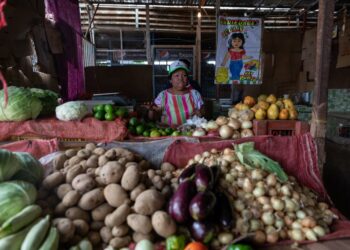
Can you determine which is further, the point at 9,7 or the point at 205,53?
the point at 205,53

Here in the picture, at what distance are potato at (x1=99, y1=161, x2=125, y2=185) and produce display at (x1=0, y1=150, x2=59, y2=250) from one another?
0.46m

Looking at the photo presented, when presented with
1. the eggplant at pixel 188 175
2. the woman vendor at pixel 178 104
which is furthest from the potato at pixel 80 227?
the woman vendor at pixel 178 104

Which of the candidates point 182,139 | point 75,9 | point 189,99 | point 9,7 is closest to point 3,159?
point 182,139

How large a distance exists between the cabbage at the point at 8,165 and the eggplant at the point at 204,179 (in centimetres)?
136

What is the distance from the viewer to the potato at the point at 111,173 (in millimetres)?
2029

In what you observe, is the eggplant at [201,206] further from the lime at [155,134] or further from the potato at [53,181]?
the lime at [155,134]

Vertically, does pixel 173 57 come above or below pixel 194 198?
above

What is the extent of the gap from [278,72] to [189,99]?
418cm

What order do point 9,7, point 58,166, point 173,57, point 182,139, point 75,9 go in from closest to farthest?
point 58,166 → point 182,139 → point 9,7 → point 75,9 → point 173,57

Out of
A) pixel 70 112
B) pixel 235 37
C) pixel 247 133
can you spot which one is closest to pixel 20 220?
pixel 70 112

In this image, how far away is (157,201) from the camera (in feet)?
6.15

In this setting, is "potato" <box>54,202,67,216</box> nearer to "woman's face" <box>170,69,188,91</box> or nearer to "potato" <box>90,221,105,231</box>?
"potato" <box>90,221,105,231</box>

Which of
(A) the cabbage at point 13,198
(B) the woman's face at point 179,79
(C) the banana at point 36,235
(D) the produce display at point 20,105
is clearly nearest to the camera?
(C) the banana at point 36,235

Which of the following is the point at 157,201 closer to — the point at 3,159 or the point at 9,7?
the point at 3,159
